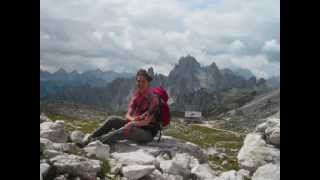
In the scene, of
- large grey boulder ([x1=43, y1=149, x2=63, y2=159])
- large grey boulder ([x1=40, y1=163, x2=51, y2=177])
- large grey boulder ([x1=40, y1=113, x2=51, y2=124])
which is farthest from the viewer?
large grey boulder ([x1=40, y1=113, x2=51, y2=124])

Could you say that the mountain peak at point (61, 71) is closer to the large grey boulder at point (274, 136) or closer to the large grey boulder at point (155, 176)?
the large grey boulder at point (155, 176)

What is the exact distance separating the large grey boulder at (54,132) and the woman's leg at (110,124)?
527 millimetres

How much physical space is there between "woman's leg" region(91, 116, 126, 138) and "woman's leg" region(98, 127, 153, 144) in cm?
8

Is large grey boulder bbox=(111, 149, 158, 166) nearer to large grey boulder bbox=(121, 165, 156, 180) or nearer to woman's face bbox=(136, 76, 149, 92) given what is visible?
large grey boulder bbox=(121, 165, 156, 180)

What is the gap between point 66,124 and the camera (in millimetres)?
9391

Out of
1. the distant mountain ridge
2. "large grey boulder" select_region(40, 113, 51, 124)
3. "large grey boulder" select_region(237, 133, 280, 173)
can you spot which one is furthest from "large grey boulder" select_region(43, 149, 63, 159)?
"large grey boulder" select_region(237, 133, 280, 173)

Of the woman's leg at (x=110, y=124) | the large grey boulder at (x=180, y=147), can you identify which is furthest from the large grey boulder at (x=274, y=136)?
the woman's leg at (x=110, y=124)

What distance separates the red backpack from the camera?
358 inches
